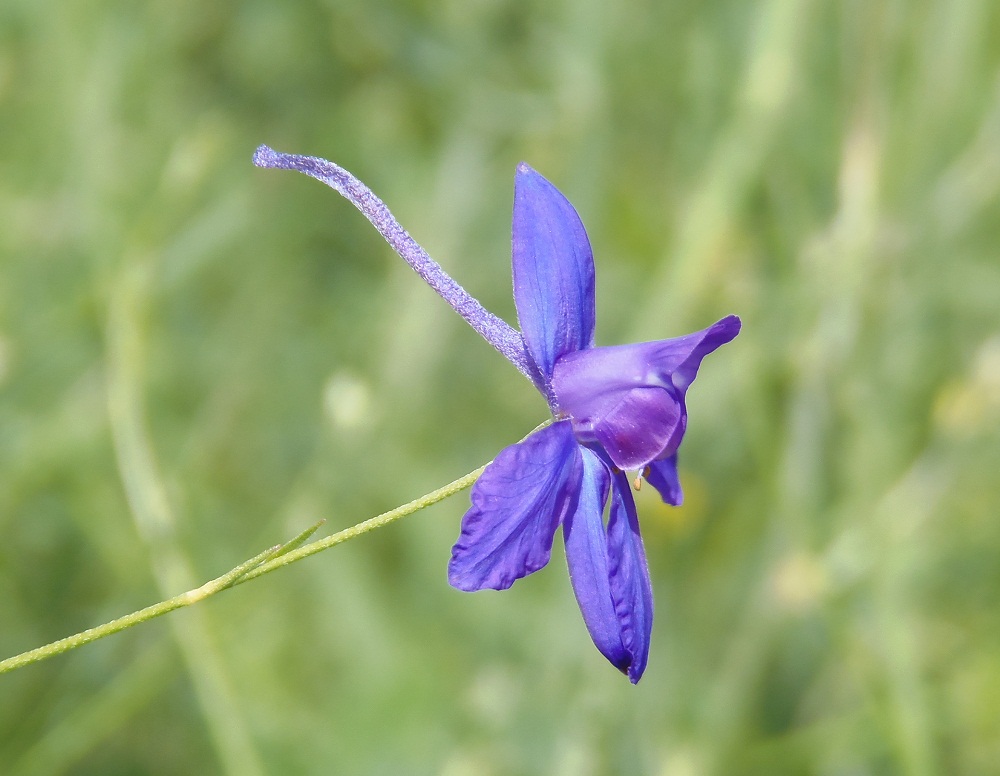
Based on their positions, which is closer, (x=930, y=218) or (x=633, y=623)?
(x=633, y=623)

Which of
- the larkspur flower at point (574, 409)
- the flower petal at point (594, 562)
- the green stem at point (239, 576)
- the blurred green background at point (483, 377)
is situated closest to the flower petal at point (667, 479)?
the larkspur flower at point (574, 409)

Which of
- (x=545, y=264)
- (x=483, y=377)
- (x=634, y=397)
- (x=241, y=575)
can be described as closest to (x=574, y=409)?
(x=634, y=397)

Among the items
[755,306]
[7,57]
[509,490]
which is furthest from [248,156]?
[509,490]

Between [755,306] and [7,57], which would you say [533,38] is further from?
[7,57]

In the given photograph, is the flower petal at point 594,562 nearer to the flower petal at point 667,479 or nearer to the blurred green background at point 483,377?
the flower petal at point 667,479

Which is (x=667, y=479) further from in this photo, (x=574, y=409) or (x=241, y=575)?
(x=241, y=575)

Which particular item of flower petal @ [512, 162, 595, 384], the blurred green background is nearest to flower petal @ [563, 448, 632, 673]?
flower petal @ [512, 162, 595, 384]
